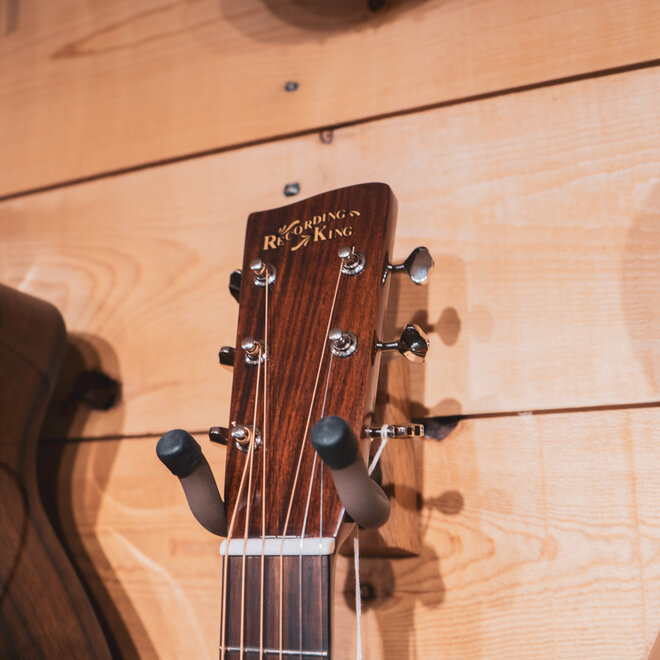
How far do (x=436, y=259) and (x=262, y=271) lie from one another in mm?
209

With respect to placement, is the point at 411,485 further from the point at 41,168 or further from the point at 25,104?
the point at 25,104

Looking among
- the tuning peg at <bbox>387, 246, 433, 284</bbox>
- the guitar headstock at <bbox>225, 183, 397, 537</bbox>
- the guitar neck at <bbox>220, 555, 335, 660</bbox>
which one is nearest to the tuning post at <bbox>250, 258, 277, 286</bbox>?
the guitar headstock at <bbox>225, 183, 397, 537</bbox>

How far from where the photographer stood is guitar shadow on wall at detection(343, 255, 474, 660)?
0.68 metres

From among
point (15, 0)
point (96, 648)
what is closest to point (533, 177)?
point (96, 648)

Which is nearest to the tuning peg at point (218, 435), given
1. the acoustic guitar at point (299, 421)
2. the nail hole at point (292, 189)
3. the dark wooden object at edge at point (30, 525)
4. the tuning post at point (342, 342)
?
the acoustic guitar at point (299, 421)

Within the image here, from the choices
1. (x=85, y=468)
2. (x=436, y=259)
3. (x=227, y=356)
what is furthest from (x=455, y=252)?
(x=85, y=468)

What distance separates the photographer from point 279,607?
0.53 metres

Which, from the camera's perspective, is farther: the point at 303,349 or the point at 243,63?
the point at 243,63

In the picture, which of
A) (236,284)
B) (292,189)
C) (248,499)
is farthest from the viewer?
(292,189)

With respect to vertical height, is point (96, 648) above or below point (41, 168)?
below

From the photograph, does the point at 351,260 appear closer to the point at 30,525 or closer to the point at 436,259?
the point at 436,259

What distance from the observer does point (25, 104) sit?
105 centimetres

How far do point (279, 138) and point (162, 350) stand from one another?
29 cm

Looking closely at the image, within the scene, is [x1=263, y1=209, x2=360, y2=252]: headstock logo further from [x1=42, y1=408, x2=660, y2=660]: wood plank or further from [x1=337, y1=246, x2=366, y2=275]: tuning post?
[x1=42, y1=408, x2=660, y2=660]: wood plank
